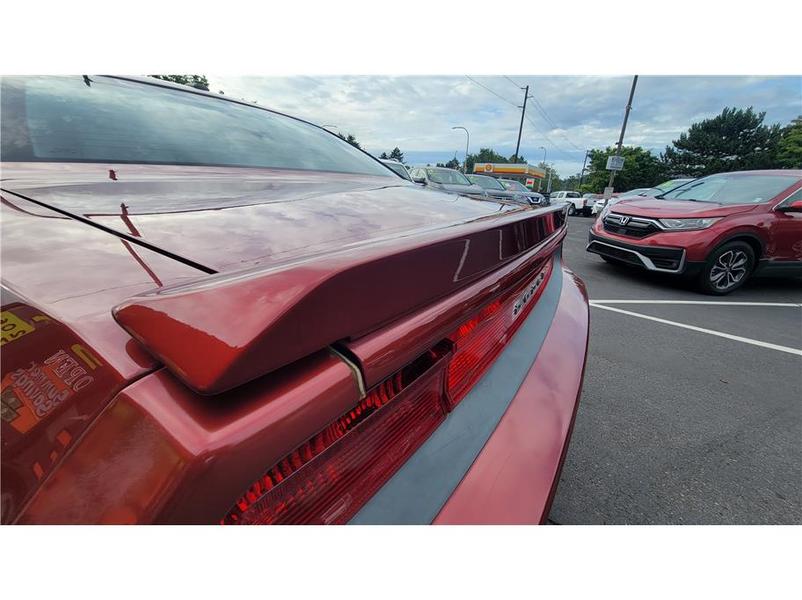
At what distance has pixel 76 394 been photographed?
495 mm

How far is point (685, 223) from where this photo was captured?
489 cm

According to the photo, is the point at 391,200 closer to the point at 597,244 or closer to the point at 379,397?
the point at 379,397

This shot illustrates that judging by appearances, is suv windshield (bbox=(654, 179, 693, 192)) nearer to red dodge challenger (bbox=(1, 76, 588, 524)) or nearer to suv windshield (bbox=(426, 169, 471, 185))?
suv windshield (bbox=(426, 169, 471, 185))

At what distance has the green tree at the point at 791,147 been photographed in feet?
114

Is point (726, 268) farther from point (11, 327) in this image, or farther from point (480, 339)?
point (11, 327)

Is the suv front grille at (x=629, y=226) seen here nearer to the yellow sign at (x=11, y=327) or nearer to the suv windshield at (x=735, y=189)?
the suv windshield at (x=735, y=189)

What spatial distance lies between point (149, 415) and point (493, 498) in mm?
614

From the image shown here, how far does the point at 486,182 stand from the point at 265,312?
14328 mm

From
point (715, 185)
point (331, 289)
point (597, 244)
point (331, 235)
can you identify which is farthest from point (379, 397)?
point (715, 185)

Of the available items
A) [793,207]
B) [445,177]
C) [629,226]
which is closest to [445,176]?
[445,177]

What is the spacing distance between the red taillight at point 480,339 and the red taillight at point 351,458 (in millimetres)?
77

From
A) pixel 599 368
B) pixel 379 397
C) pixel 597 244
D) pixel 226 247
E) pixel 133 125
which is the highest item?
pixel 133 125

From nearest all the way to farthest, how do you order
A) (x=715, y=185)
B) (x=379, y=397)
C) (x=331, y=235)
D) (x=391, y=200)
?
(x=379, y=397)
(x=331, y=235)
(x=391, y=200)
(x=715, y=185)

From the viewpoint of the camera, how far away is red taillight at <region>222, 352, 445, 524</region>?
508 millimetres
